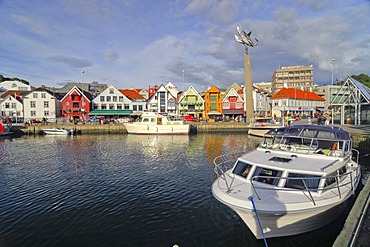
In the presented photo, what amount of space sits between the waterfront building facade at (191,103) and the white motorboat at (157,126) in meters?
21.9

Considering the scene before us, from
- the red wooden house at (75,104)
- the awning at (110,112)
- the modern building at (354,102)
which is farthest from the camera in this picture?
the red wooden house at (75,104)

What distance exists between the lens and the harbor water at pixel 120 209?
9039mm

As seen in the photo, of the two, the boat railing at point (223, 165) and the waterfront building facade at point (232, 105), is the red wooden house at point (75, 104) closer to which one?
the waterfront building facade at point (232, 105)

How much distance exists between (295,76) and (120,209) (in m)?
129

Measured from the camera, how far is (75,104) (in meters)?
65.2

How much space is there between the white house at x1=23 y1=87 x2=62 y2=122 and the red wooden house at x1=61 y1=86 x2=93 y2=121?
3.47 metres

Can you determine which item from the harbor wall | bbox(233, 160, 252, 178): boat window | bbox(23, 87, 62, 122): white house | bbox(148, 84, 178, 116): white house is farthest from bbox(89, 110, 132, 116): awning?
bbox(233, 160, 252, 178): boat window

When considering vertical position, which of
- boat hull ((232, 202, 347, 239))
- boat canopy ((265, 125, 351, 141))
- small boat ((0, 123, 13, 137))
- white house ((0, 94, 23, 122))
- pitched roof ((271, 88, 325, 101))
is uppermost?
pitched roof ((271, 88, 325, 101))

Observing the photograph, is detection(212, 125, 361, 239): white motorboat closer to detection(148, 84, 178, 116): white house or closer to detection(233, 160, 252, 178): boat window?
detection(233, 160, 252, 178): boat window

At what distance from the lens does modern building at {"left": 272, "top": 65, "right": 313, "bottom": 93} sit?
119 m

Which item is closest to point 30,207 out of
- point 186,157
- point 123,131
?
point 186,157

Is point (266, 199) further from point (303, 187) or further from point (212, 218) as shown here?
point (212, 218)

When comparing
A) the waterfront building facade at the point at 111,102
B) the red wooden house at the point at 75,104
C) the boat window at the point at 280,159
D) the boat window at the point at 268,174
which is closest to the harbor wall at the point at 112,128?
the red wooden house at the point at 75,104

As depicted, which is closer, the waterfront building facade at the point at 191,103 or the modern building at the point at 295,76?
the waterfront building facade at the point at 191,103
